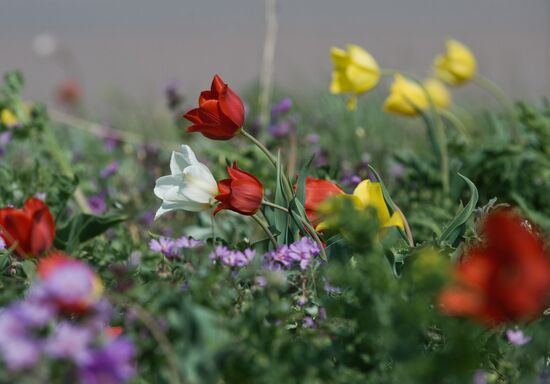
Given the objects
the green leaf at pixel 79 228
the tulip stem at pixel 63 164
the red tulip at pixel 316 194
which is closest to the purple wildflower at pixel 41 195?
the green leaf at pixel 79 228

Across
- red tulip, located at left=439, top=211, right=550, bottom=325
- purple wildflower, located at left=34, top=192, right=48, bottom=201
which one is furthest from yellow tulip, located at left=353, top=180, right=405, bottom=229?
purple wildflower, located at left=34, top=192, right=48, bottom=201

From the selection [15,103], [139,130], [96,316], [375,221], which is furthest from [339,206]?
[139,130]

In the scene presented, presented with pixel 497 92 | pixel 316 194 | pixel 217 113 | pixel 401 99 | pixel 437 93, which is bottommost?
pixel 437 93

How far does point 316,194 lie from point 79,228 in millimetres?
726

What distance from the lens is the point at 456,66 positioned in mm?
4105

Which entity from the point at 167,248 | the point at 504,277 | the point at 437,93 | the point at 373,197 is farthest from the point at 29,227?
the point at 437,93

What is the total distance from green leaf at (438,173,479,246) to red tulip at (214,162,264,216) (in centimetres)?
43

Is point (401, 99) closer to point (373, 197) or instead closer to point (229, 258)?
point (373, 197)

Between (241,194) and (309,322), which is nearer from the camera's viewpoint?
(309,322)

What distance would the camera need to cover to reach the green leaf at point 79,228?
8.53 ft

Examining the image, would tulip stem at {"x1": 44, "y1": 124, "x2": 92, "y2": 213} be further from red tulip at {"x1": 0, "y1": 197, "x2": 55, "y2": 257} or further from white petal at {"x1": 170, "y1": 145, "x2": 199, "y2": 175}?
red tulip at {"x1": 0, "y1": 197, "x2": 55, "y2": 257}

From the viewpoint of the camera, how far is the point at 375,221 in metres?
1.51

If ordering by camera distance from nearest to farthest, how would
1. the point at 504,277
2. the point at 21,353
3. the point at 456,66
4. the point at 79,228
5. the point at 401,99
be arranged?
the point at 21,353 < the point at 504,277 < the point at 79,228 < the point at 401,99 < the point at 456,66

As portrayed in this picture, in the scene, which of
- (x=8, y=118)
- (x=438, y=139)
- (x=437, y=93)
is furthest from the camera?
(x=437, y=93)
